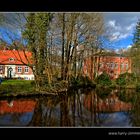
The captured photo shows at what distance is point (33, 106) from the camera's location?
3.62 metres

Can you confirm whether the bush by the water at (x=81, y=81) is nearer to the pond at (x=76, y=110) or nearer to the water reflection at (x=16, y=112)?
the pond at (x=76, y=110)

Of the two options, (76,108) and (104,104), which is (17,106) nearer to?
(76,108)

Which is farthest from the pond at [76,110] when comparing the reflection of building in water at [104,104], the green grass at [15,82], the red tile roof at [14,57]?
the red tile roof at [14,57]

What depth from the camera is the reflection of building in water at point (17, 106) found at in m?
3.47

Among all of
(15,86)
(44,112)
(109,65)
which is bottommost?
(44,112)

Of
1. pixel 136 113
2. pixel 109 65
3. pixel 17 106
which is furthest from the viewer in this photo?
pixel 109 65

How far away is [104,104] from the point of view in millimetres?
3590

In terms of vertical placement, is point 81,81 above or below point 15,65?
below

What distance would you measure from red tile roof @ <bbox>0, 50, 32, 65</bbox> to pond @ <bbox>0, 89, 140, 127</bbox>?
36 cm

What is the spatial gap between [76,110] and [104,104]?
0.27 metres

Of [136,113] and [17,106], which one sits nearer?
[136,113]

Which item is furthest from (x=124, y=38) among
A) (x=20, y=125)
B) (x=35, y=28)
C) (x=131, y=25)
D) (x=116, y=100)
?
(x=20, y=125)

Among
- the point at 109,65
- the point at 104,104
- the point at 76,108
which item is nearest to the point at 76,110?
the point at 76,108
